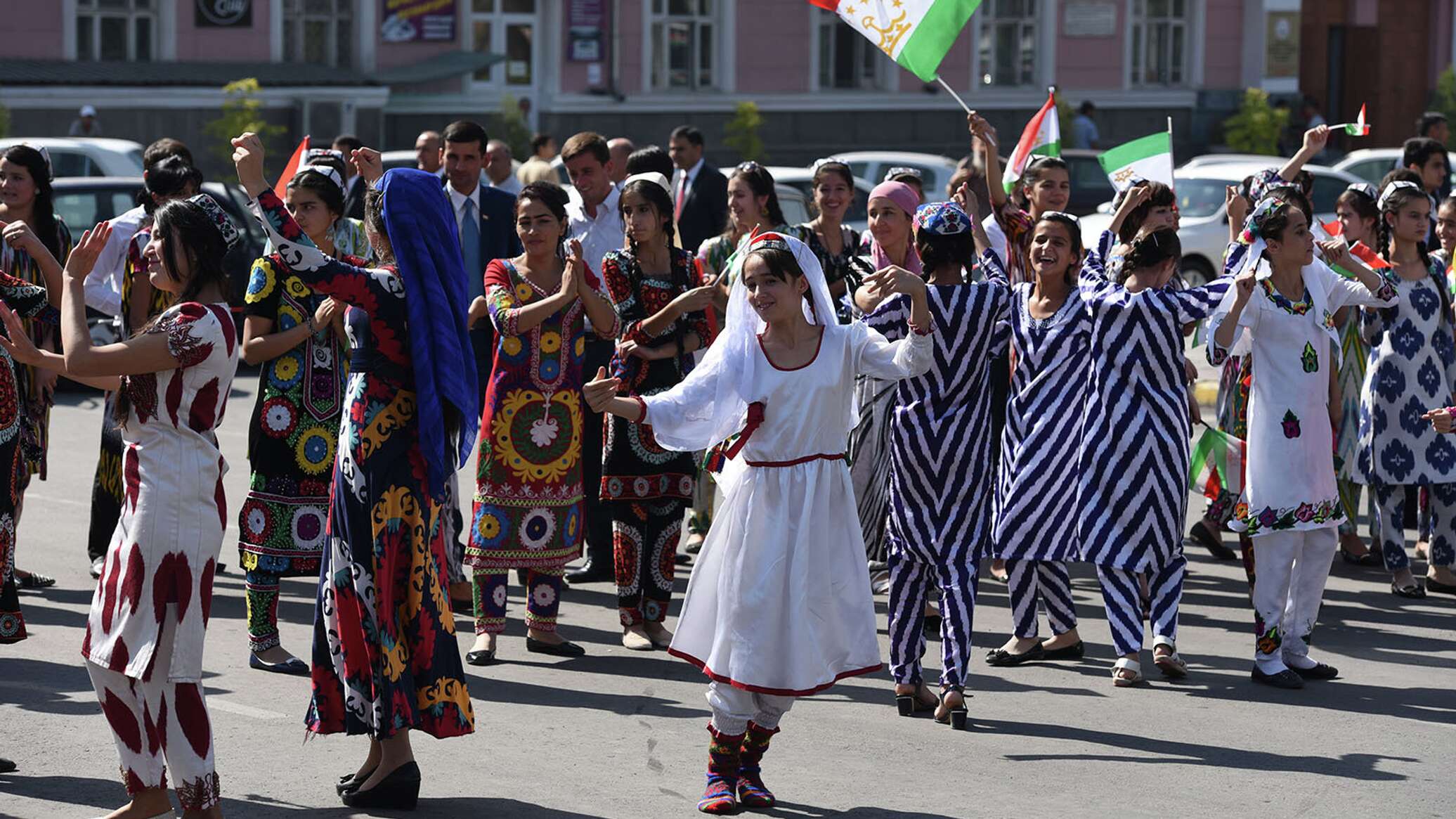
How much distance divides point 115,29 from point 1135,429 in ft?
87.2

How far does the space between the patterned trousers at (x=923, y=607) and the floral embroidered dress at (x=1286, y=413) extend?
1.28m

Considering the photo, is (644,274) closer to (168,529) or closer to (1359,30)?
(168,529)

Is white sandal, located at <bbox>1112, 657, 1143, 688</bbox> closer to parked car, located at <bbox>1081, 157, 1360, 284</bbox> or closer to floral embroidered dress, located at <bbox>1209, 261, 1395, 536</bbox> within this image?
floral embroidered dress, located at <bbox>1209, 261, 1395, 536</bbox>

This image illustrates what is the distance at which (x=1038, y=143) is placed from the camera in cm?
964

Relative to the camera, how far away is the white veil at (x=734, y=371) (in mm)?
5789

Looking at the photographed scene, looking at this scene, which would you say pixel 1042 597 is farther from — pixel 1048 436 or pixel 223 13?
pixel 223 13

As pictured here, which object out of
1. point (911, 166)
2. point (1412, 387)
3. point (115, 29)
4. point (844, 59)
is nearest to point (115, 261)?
point (1412, 387)

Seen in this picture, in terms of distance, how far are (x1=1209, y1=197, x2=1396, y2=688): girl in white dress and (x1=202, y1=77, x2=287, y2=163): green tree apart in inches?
866

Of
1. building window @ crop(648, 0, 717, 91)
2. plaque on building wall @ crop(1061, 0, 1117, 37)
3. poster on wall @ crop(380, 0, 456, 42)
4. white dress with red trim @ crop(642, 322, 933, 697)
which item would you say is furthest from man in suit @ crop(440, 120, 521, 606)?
plaque on building wall @ crop(1061, 0, 1117, 37)

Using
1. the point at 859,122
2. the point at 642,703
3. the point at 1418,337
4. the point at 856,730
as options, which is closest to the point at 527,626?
the point at 642,703

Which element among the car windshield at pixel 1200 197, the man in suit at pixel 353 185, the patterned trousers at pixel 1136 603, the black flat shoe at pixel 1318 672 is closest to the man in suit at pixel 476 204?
the man in suit at pixel 353 185

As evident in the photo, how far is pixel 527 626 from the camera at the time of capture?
7.86 m

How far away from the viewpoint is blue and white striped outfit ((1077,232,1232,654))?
23.5 ft

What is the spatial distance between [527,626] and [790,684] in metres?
2.45
